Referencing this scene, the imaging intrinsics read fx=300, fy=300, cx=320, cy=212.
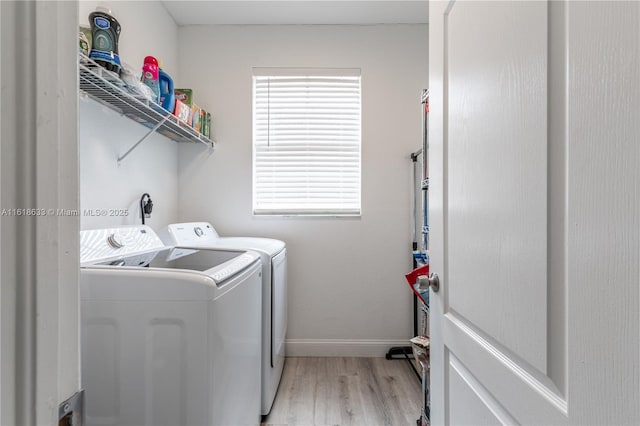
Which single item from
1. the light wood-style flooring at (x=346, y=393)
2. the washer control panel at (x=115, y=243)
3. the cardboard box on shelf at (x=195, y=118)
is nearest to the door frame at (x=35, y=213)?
the washer control panel at (x=115, y=243)

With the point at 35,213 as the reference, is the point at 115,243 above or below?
below

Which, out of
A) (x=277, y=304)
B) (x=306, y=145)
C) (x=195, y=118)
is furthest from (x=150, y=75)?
(x=277, y=304)

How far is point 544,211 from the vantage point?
0.47 meters

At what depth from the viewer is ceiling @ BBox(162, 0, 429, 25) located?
2.16 m

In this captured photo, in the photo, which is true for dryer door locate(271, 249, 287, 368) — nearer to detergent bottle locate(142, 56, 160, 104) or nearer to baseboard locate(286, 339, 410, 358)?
baseboard locate(286, 339, 410, 358)

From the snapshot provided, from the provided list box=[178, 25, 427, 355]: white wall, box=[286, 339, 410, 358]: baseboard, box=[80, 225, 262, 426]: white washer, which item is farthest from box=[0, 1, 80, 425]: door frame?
box=[286, 339, 410, 358]: baseboard

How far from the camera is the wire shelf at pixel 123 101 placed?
115 centimetres

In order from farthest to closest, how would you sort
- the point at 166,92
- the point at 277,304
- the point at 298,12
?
the point at 298,12, the point at 277,304, the point at 166,92

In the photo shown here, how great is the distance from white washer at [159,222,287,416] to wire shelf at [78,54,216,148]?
0.63 m

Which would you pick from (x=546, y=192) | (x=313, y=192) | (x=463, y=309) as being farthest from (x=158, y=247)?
(x=546, y=192)

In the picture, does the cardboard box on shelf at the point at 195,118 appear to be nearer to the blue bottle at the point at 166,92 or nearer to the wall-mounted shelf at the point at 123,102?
the wall-mounted shelf at the point at 123,102

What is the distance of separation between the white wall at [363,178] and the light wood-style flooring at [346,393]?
0.17m

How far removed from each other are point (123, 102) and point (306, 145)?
131 cm

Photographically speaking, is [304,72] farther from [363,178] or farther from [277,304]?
[277,304]
